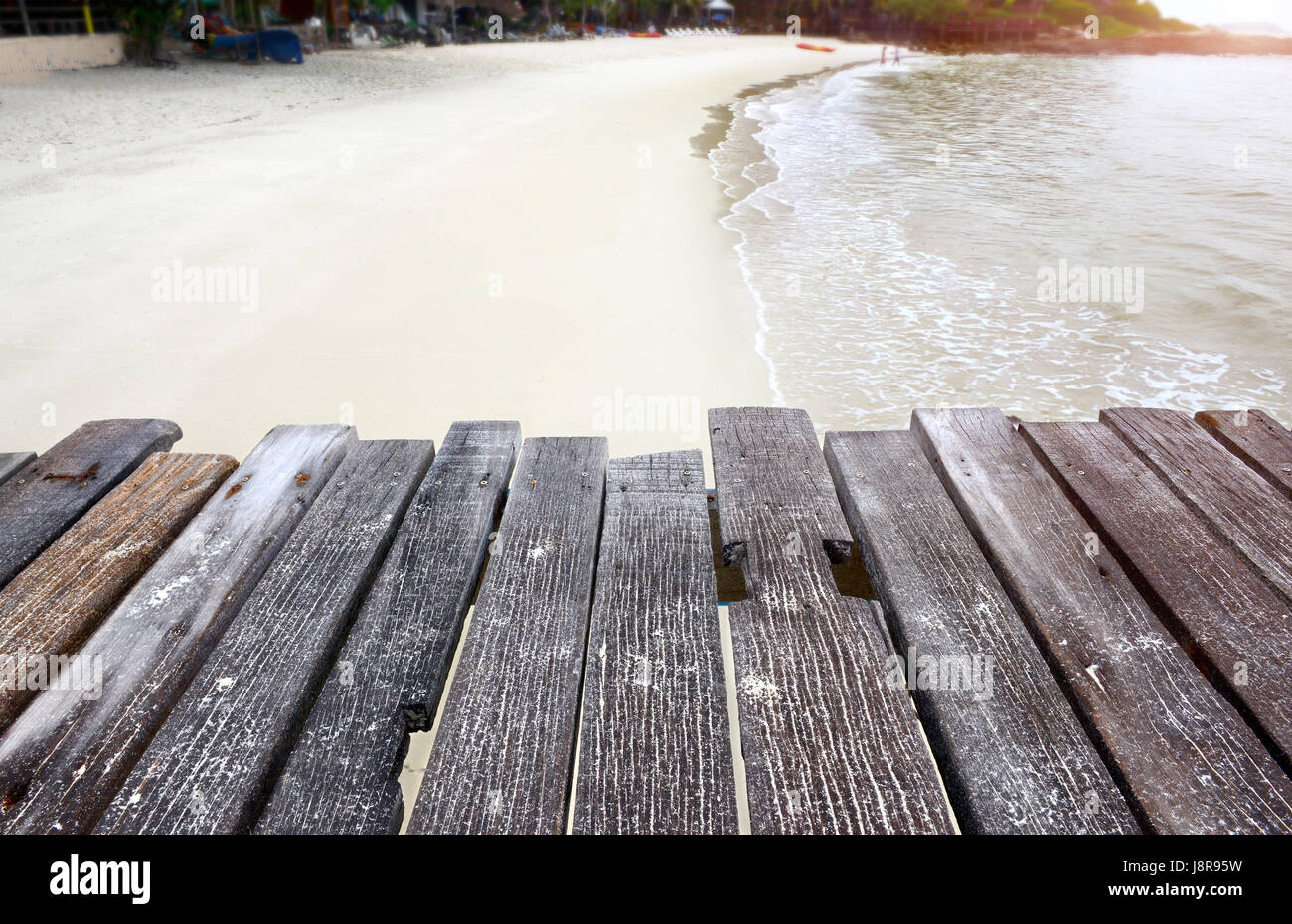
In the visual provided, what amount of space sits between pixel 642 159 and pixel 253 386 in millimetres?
8540

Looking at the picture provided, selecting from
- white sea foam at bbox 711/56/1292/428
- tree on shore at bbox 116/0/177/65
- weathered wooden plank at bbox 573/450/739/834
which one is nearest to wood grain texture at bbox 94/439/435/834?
weathered wooden plank at bbox 573/450/739/834

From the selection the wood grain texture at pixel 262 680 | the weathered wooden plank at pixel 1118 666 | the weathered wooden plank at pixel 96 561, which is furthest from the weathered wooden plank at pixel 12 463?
the weathered wooden plank at pixel 1118 666

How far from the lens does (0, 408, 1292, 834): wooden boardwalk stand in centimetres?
140

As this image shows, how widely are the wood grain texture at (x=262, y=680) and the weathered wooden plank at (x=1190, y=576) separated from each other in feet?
6.08

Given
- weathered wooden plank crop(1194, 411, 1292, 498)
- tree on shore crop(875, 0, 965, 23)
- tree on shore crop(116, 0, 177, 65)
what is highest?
tree on shore crop(875, 0, 965, 23)

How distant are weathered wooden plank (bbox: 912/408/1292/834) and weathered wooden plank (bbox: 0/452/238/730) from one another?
2.10 m

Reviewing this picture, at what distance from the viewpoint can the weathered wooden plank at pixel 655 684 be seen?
1362mm

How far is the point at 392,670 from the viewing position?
65.5 inches

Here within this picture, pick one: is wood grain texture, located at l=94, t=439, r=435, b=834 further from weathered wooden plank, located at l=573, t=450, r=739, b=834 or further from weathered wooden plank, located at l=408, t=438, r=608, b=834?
weathered wooden plank, located at l=573, t=450, r=739, b=834

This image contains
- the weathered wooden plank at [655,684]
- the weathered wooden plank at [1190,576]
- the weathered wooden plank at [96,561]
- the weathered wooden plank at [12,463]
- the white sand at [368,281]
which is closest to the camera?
the weathered wooden plank at [655,684]

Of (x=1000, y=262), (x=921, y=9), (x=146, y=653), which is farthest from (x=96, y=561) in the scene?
(x=921, y=9)

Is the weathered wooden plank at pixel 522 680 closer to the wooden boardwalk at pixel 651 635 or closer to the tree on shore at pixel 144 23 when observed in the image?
the wooden boardwalk at pixel 651 635

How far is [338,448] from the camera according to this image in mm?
2584
